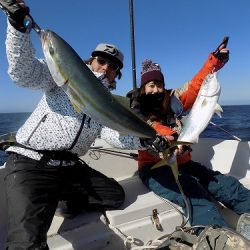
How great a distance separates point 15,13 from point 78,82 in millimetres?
780

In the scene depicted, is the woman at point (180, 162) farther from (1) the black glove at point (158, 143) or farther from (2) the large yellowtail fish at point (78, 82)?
(2) the large yellowtail fish at point (78, 82)

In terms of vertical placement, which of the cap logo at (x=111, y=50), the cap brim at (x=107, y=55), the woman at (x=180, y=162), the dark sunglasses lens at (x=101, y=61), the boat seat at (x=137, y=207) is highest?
the cap logo at (x=111, y=50)

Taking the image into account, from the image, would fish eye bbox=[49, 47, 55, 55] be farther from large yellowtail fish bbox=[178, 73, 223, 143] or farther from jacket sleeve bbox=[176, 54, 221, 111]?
jacket sleeve bbox=[176, 54, 221, 111]

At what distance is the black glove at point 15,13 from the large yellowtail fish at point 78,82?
0.21 metres

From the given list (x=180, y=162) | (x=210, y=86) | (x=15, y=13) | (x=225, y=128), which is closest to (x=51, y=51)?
(x=15, y=13)

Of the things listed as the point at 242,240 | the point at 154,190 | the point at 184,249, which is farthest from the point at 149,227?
the point at 242,240

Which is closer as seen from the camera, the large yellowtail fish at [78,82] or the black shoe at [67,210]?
the large yellowtail fish at [78,82]

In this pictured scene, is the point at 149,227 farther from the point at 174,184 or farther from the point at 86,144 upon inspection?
the point at 86,144

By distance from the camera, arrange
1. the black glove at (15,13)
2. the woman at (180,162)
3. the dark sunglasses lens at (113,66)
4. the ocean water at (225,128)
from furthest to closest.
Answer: the ocean water at (225,128)
the woman at (180,162)
the dark sunglasses lens at (113,66)
the black glove at (15,13)

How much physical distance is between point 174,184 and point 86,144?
4.55ft

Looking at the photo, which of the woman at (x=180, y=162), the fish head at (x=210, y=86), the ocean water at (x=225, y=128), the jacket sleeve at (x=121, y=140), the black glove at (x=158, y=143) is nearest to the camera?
the black glove at (x=158, y=143)

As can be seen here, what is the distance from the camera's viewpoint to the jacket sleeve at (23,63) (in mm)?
3029

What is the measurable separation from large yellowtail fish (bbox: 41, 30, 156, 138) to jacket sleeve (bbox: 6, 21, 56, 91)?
12.3 inches

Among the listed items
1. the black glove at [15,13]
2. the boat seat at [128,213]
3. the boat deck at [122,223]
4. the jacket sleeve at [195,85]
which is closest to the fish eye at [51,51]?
the black glove at [15,13]
